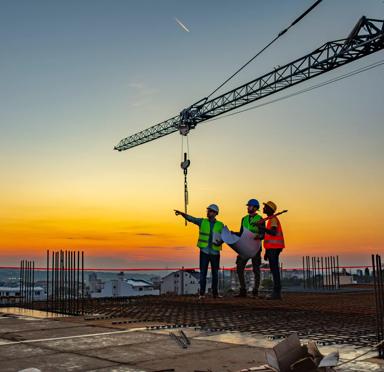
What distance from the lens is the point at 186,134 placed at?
40594 millimetres

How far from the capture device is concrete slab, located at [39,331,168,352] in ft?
20.9

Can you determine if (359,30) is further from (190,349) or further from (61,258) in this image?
(190,349)

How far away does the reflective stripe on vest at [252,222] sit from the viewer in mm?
13914

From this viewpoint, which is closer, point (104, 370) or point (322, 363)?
point (322, 363)

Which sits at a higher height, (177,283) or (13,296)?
(13,296)

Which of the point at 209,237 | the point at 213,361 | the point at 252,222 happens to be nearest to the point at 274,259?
the point at 252,222

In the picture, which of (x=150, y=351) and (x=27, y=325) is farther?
(x=27, y=325)

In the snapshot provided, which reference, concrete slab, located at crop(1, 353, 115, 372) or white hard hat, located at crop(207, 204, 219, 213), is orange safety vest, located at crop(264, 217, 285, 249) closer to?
white hard hat, located at crop(207, 204, 219, 213)

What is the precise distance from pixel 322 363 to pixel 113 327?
4.73 meters

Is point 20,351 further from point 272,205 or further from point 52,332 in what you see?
point 272,205

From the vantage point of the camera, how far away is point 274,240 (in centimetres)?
1317

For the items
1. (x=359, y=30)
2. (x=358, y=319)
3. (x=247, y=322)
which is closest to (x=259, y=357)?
(x=247, y=322)

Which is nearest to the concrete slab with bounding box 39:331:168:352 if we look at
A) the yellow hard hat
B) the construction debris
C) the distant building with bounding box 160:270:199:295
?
the construction debris

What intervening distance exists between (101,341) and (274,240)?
7.25 m
